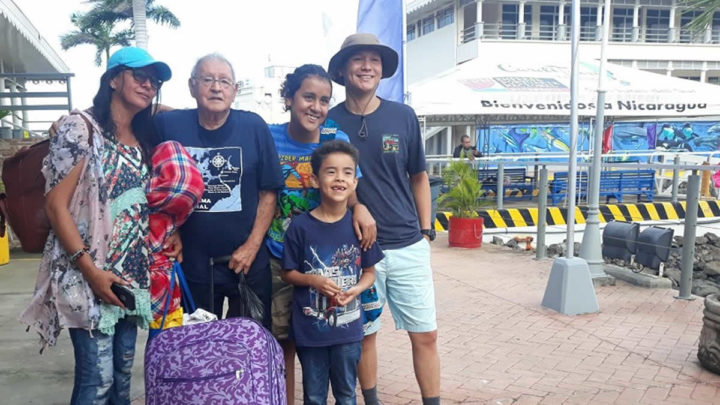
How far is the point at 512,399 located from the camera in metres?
3.58

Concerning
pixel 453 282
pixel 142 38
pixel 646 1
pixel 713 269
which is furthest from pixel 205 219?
pixel 646 1

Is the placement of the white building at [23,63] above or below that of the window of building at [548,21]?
below

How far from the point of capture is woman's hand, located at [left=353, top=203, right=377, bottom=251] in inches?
105

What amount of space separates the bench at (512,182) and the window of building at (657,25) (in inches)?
840

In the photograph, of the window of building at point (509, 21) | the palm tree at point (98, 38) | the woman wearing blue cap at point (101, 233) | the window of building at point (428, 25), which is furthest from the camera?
the palm tree at point (98, 38)

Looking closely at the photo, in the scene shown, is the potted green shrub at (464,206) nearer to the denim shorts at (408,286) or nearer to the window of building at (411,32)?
the denim shorts at (408,286)

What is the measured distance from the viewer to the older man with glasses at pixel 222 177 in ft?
8.37

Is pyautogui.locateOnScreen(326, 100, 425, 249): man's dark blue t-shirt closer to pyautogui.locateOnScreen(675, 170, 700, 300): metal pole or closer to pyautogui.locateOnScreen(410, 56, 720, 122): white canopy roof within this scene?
pyautogui.locateOnScreen(675, 170, 700, 300): metal pole

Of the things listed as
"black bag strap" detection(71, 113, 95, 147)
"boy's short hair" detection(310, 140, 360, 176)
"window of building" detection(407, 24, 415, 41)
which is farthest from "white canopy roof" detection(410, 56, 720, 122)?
"window of building" detection(407, 24, 415, 41)

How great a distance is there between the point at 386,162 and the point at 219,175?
2.79 ft

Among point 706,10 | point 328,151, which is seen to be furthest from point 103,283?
point 706,10

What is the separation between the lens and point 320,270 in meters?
2.59

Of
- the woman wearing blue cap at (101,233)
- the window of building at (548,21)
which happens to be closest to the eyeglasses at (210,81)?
the woman wearing blue cap at (101,233)

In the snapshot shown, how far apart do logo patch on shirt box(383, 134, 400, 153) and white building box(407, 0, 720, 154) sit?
76.0ft
